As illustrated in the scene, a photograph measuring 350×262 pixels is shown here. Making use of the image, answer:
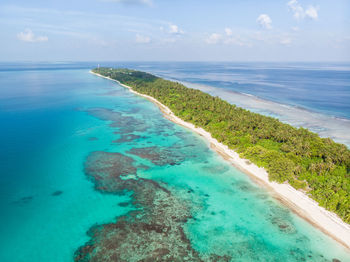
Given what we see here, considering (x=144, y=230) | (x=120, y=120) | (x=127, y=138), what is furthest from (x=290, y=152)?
(x=120, y=120)

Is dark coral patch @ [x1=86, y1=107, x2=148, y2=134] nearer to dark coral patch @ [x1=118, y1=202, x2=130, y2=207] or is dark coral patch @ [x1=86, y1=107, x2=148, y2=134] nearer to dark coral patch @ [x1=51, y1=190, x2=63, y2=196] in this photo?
dark coral patch @ [x1=51, y1=190, x2=63, y2=196]

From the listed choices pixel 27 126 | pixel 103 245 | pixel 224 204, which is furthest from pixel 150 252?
pixel 27 126

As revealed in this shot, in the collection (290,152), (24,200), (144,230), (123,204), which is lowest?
(144,230)

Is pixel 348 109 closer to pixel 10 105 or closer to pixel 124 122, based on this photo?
pixel 124 122

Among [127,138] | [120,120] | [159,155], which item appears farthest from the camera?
[120,120]

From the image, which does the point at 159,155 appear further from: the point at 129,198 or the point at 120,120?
the point at 120,120

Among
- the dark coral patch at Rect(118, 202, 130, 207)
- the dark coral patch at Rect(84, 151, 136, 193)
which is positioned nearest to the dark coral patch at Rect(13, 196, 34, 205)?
the dark coral patch at Rect(84, 151, 136, 193)

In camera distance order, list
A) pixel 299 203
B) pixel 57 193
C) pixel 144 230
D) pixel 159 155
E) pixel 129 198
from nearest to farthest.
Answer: pixel 144 230
pixel 299 203
pixel 129 198
pixel 57 193
pixel 159 155
